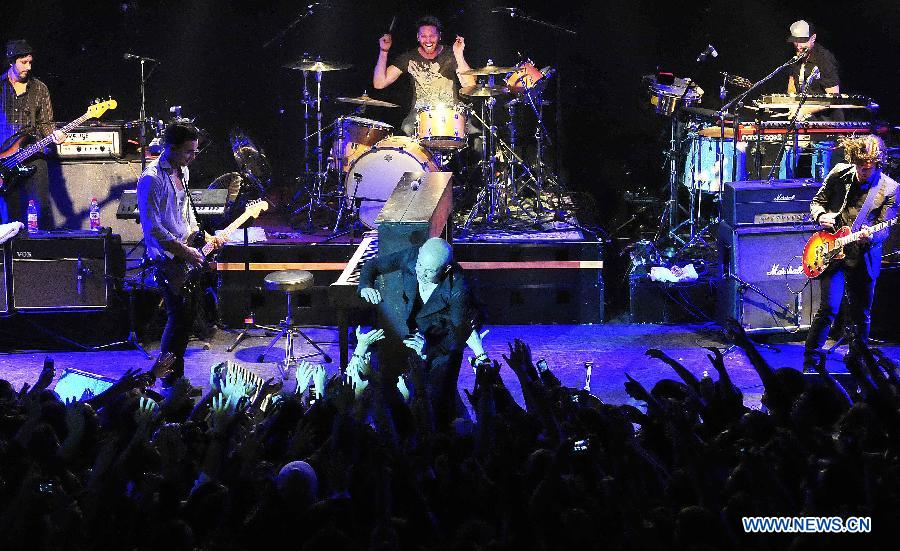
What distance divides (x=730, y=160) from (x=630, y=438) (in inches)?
386

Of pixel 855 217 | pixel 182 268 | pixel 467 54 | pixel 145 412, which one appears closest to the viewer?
pixel 145 412

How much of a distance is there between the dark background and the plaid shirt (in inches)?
61.0

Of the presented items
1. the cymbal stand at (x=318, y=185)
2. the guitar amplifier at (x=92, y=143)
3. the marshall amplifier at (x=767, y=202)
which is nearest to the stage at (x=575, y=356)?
the marshall amplifier at (x=767, y=202)

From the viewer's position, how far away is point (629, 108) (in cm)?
1527

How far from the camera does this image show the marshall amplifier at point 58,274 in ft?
35.9

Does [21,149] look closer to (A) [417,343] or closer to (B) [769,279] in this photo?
(A) [417,343]

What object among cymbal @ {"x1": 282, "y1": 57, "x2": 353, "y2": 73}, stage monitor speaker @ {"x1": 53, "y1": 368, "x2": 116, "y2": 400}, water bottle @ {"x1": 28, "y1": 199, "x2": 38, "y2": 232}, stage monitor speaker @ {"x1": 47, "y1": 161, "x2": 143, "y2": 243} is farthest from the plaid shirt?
stage monitor speaker @ {"x1": 53, "y1": 368, "x2": 116, "y2": 400}

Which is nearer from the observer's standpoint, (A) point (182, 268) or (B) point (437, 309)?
(B) point (437, 309)

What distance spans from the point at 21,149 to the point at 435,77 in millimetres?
5092

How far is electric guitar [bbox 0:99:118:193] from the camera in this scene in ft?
41.4

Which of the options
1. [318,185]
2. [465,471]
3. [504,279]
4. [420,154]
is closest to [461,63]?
[420,154]

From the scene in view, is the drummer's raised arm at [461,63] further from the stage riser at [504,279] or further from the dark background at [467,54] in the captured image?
the stage riser at [504,279]

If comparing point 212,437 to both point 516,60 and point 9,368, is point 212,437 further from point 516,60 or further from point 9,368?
point 516,60

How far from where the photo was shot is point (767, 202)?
1077 cm
